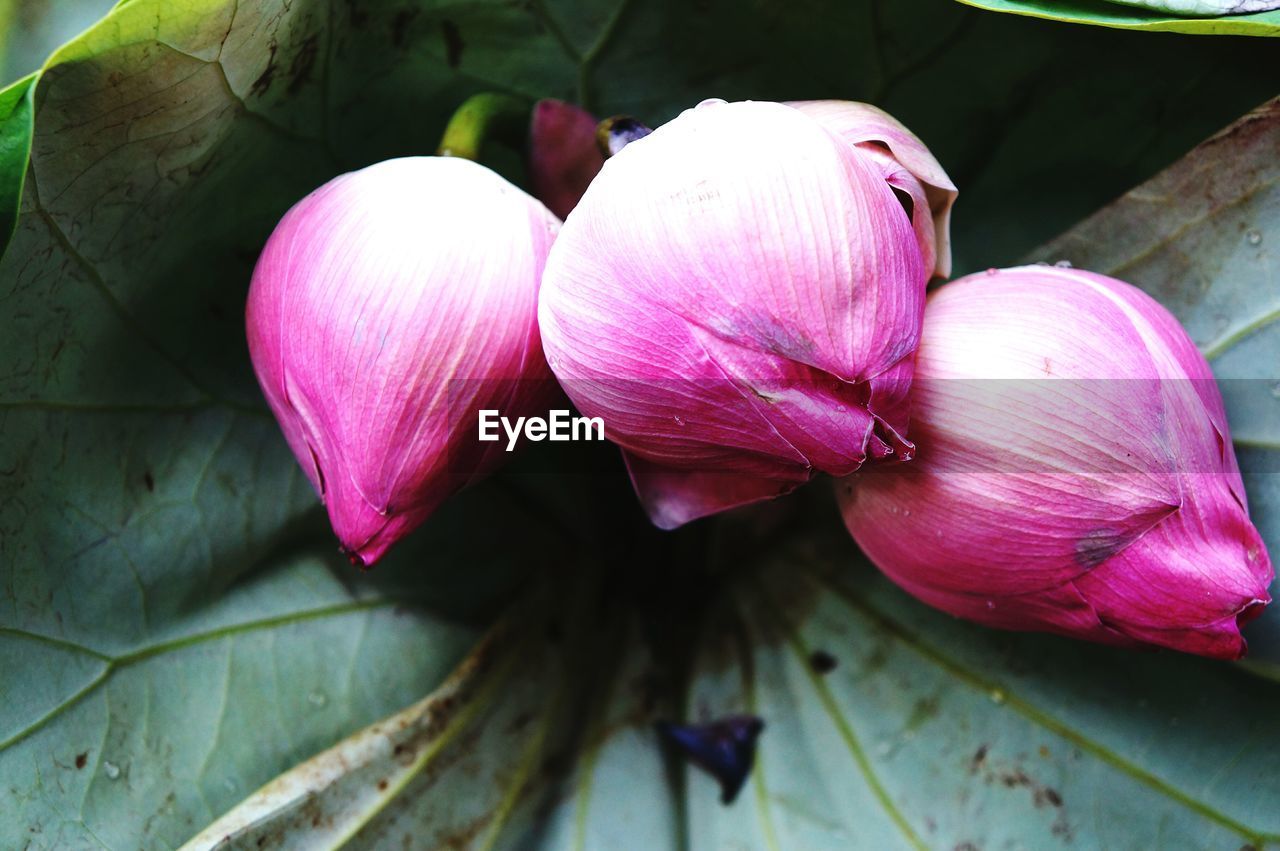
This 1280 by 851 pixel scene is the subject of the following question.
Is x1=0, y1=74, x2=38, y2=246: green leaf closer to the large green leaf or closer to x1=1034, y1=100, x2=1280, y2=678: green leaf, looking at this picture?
the large green leaf

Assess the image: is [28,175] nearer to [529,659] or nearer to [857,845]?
[529,659]

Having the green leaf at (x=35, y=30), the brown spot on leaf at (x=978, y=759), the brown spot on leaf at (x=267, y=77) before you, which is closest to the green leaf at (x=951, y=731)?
the brown spot on leaf at (x=978, y=759)

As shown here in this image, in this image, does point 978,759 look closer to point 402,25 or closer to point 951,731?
point 951,731

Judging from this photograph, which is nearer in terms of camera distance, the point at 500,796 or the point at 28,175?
the point at 28,175

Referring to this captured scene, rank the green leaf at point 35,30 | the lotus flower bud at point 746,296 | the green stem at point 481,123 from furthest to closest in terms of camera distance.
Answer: the green leaf at point 35,30
the green stem at point 481,123
the lotus flower bud at point 746,296

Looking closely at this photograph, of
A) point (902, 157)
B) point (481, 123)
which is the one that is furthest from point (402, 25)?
point (902, 157)

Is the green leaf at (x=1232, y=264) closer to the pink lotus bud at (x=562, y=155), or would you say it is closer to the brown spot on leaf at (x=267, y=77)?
the pink lotus bud at (x=562, y=155)

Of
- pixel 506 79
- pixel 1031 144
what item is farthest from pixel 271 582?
pixel 1031 144
